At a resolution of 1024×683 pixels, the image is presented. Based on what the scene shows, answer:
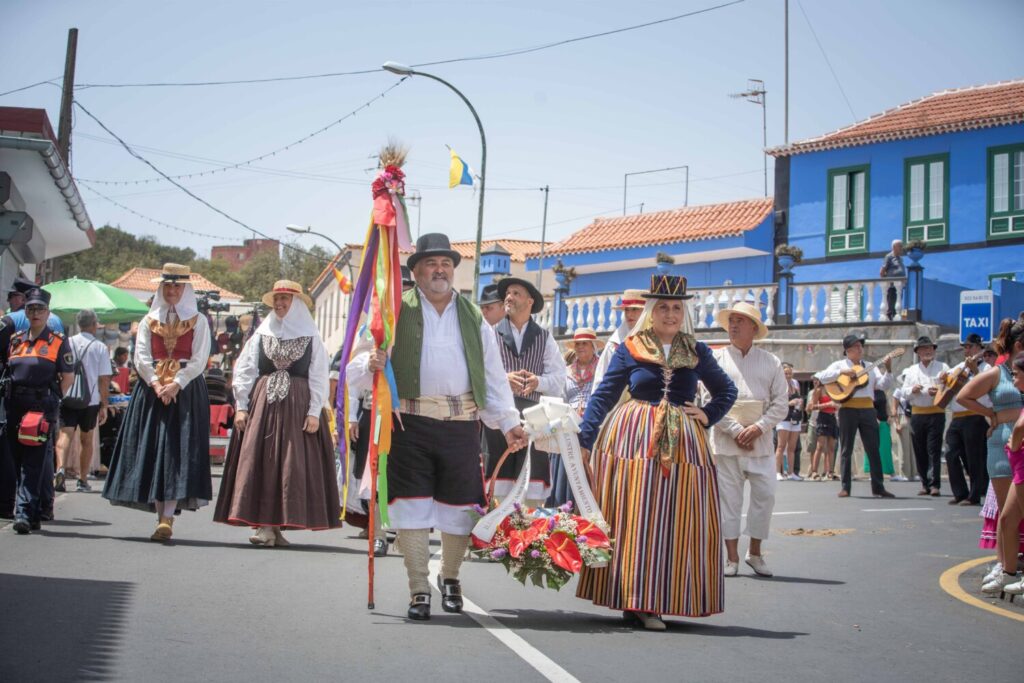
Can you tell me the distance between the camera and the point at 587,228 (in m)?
42.9

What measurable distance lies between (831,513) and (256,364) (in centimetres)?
757

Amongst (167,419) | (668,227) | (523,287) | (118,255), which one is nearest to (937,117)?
(668,227)

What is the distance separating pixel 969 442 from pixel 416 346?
10.5m

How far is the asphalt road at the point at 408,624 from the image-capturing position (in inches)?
233

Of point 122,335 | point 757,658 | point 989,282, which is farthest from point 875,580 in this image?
point 122,335

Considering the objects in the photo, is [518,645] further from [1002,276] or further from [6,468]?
[1002,276]

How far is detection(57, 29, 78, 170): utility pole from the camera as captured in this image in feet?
88.6

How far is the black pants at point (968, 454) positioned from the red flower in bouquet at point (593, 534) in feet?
32.4

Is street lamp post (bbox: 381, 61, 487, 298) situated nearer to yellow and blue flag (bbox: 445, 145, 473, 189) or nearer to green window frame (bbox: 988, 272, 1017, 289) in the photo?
yellow and blue flag (bbox: 445, 145, 473, 189)

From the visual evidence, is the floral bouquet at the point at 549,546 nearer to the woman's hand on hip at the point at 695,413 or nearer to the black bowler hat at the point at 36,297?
the woman's hand on hip at the point at 695,413

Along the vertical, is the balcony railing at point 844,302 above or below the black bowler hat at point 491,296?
above

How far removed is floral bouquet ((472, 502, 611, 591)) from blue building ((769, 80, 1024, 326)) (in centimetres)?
2027

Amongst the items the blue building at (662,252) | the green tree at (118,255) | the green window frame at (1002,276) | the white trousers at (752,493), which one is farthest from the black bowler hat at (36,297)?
the green tree at (118,255)

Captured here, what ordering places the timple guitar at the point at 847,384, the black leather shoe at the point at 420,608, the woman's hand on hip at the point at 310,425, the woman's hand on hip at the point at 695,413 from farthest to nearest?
the timple guitar at the point at 847,384, the woman's hand on hip at the point at 310,425, the woman's hand on hip at the point at 695,413, the black leather shoe at the point at 420,608
